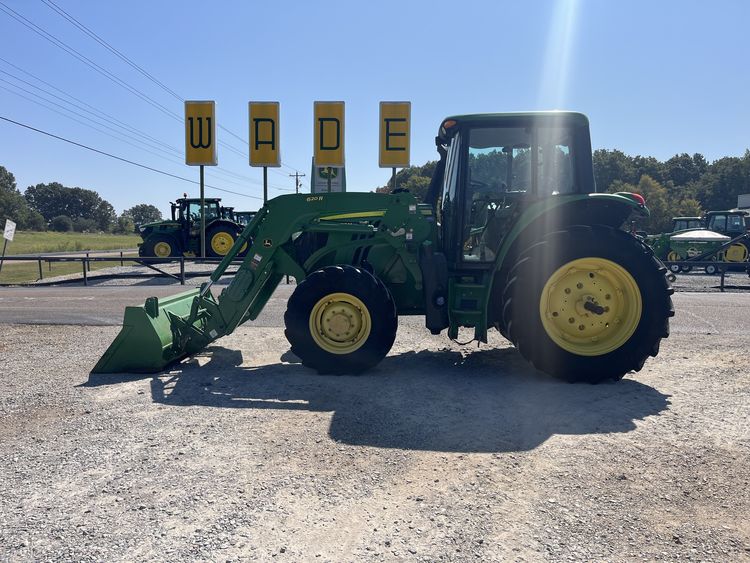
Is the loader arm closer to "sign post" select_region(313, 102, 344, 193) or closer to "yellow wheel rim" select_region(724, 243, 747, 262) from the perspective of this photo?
"sign post" select_region(313, 102, 344, 193)

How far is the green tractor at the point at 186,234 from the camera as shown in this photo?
20.8 meters

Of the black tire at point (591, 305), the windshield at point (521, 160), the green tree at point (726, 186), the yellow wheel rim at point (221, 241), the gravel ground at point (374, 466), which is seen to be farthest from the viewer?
the green tree at point (726, 186)

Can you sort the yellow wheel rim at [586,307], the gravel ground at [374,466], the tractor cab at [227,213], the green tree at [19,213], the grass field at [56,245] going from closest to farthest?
the gravel ground at [374,466] < the yellow wheel rim at [586,307] < the tractor cab at [227,213] < the grass field at [56,245] < the green tree at [19,213]

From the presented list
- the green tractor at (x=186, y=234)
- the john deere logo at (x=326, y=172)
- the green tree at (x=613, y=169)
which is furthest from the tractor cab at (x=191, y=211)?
the green tree at (x=613, y=169)

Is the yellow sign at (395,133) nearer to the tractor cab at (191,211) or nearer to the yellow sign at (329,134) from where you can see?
the yellow sign at (329,134)

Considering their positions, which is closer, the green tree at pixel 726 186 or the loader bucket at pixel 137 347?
the loader bucket at pixel 137 347

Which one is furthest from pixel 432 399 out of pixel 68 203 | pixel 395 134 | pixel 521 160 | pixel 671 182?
pixel 68 203

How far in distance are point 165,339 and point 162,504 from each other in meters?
2.98

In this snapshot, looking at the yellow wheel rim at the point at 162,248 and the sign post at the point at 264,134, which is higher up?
the sign post at the point at 264,134

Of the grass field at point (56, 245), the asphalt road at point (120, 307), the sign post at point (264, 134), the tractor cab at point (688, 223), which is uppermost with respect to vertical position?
the sign post at point (264, 134)

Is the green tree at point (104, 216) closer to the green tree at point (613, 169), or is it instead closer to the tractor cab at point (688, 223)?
the green tree at point (613, 169)

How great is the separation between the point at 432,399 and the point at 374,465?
1.36 meters

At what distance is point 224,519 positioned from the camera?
2.71m

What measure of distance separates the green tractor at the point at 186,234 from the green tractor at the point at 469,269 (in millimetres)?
15138
